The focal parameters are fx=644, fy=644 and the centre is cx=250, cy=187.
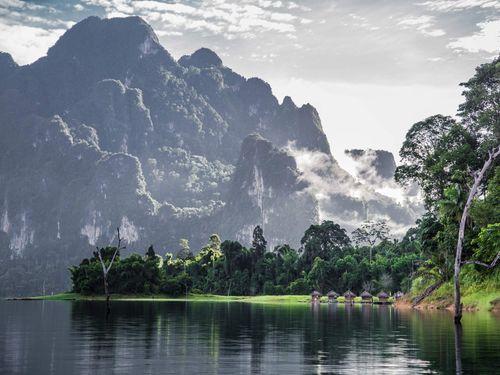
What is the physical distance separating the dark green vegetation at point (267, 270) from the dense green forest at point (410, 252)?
242 millimetres

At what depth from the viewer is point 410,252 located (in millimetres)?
156375

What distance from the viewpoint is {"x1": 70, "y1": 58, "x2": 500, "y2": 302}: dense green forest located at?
63750 mm

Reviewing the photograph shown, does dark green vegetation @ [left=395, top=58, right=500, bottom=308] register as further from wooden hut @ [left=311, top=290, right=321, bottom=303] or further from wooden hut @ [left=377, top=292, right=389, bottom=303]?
wooden hut @ [left=311, top=290, right=321, bottom=303]

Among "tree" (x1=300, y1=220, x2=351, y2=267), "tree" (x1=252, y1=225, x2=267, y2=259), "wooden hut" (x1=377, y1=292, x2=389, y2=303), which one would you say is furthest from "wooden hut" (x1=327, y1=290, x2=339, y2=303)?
"tree" (x1=252, y1=225, x2=267, y2=259)

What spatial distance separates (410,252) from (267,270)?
41910 mm

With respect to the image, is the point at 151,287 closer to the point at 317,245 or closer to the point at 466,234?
the point at 317,245

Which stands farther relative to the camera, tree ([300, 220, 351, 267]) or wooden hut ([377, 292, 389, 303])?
tree ([300, 220, 351, 267])

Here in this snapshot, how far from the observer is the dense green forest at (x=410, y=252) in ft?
209

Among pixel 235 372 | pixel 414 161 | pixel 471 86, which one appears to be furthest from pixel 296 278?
pixel 235 372

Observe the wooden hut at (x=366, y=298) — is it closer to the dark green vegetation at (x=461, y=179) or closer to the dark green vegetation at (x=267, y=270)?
the dark green vegetation at (x=267, y=270)

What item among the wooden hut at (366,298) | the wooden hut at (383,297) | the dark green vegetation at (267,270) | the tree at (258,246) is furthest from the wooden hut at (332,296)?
the tree at (258,246)

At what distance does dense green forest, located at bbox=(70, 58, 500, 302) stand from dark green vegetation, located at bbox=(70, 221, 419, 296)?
0.24 m

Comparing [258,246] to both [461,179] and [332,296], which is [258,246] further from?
[461,179]

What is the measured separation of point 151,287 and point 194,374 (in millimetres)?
139353
